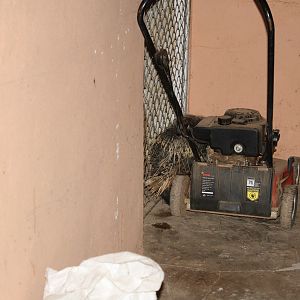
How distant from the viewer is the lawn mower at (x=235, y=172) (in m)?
3.24

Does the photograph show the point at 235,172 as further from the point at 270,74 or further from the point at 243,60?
the point at 243,60

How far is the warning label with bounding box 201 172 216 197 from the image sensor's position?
3414 mm

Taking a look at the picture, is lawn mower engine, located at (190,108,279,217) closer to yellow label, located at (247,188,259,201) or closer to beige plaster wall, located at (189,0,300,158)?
yellow label, located at (247,188,259,201)

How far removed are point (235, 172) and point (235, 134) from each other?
0.75ft

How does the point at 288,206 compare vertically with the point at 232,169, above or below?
below

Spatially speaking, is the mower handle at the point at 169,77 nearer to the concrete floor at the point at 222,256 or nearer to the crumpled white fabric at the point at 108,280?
the concrete floor at the point at 222,256

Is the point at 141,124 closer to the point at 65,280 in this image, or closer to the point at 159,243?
the point at 159,243

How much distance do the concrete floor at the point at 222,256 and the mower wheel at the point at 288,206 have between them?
0.14ft

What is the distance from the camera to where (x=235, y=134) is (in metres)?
3.23

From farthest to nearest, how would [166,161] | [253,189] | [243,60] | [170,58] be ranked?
[243,60] < [170,58] < [166,161] < [253,189]

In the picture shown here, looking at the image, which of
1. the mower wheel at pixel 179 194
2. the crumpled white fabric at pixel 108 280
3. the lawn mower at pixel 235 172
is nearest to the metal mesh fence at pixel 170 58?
the mower wheel at pixel 179 194

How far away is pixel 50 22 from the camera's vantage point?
1818mm

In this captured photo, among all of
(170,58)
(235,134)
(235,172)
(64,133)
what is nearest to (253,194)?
(235,172)

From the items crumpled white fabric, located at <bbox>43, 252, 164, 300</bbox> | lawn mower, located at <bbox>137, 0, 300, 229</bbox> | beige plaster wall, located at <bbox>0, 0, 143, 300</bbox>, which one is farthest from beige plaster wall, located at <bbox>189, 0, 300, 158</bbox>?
crumpled white fabric, located at <bbox>43, 252, 164, 300</bbox>
